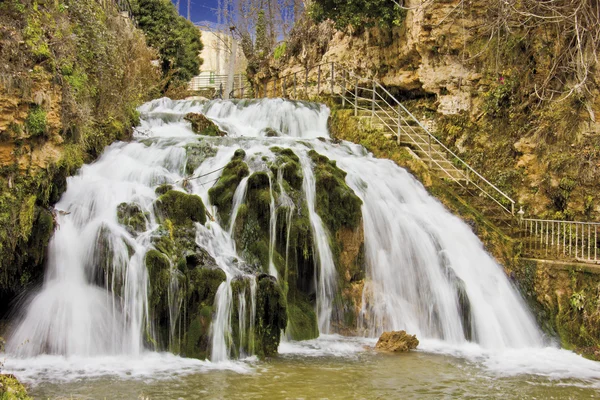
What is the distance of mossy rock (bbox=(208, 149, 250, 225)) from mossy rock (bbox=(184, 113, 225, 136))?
511 centimetres

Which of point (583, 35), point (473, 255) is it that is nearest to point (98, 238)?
point (473, 255)

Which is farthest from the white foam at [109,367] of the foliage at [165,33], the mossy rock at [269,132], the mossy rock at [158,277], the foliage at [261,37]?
the foliage at [261,37]

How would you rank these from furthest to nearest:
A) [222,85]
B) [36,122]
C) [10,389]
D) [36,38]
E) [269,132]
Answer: [222,85]
[269,132]
[36,38]
[36,122]
[10,389]

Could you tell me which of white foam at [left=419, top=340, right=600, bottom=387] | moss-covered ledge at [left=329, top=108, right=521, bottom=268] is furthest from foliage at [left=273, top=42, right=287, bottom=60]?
white foam at [left=419, top=340, right=600, bottom=387]

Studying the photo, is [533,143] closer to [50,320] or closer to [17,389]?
[50,320]

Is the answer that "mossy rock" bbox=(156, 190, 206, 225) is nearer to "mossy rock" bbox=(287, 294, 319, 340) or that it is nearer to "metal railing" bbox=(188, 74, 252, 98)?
"mossy rock" bbox=(287, 294, 319, 340)

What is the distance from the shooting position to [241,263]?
885 centimetres

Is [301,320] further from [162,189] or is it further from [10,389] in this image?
[10,389]

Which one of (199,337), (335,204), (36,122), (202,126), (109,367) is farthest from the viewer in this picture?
(202,126)

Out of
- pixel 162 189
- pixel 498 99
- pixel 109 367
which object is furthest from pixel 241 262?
pixel 498 99

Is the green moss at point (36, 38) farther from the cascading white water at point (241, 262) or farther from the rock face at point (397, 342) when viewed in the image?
the rock face at point (397, 342)

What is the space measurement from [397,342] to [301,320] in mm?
1618

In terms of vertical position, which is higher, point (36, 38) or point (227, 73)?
point (227, 73)

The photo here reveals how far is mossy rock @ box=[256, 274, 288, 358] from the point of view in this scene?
26.5ft
